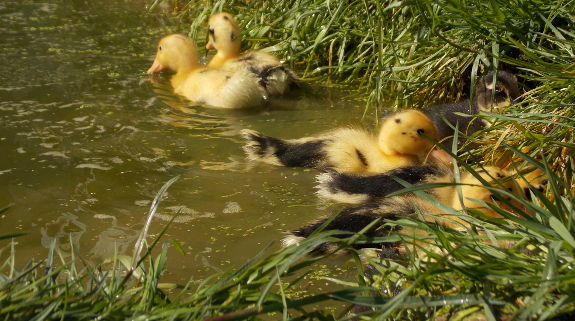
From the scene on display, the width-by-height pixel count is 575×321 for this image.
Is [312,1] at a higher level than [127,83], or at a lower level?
higher

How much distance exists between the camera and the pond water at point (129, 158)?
3070 mm

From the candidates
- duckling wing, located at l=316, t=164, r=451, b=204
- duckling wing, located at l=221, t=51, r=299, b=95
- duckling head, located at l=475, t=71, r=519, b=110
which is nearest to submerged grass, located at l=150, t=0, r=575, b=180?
duckling head, located at l=475, t=71, r=519, b=110

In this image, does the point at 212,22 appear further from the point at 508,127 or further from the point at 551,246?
the point at 551,246

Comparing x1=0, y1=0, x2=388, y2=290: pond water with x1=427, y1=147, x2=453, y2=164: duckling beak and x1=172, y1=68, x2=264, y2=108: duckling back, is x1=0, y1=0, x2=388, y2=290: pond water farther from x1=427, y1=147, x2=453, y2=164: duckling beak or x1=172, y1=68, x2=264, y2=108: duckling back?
x1=427, y1=147, x2=453, y2=164: duckling beak

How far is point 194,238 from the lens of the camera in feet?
9.96

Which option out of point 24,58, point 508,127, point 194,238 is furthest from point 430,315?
point 24,58

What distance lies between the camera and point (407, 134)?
3.94m

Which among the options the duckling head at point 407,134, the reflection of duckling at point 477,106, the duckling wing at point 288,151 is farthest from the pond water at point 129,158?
the reflection of duckling at point 477,106

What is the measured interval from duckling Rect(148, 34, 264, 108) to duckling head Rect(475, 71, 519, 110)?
66.8 inches

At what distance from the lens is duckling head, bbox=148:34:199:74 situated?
229 inches

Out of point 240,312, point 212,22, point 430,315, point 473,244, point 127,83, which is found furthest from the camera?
point 212,22

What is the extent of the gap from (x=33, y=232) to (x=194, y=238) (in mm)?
752

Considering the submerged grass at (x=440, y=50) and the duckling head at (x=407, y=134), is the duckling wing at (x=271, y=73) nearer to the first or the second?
the submerged grass at (x=440, y=50)

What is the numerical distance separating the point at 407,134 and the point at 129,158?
5.53 ft
